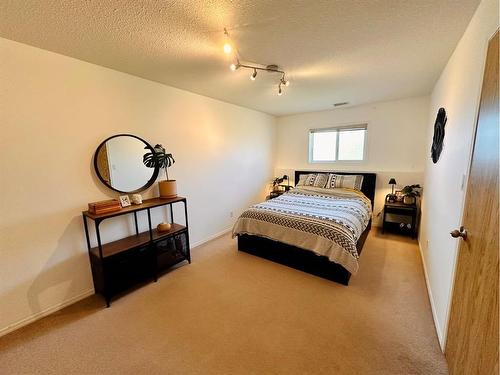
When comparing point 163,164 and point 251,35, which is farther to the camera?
point 163,164

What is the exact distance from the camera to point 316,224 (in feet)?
8.26

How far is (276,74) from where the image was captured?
96.5 inches

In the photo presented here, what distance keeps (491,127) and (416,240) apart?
10.0 ft

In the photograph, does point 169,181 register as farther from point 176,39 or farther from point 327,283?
point 327,283

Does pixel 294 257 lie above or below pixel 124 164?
below

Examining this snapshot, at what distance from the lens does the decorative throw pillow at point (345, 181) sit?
13.1 ft

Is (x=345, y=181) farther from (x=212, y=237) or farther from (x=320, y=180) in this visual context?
(x=212, y=237)

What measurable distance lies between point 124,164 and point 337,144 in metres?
3.78

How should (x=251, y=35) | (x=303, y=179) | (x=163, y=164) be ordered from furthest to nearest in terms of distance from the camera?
(x=303, y=179) → (x=163, y=164) → (x=251, y=35)

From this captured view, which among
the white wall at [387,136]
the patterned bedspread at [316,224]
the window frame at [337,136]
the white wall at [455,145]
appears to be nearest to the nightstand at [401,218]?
the white wall at [387,136]

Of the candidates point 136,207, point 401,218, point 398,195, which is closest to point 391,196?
point 398,195

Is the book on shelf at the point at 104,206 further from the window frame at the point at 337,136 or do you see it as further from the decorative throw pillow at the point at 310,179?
the window frame at the point at 337,136

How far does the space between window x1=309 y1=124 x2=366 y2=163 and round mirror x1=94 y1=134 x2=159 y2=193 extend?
10.8ft

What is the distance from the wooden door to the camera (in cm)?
92
